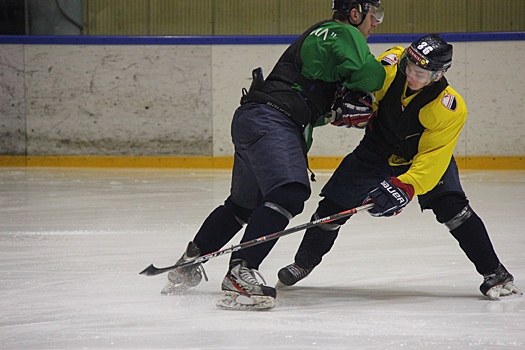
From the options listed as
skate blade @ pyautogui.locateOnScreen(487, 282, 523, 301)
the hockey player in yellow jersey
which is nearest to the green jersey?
the hockey player in yellow jersey

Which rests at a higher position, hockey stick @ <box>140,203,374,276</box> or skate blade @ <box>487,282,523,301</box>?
hockey stick @ <box>140,203,374,276</box>

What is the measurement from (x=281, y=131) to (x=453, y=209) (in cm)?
64

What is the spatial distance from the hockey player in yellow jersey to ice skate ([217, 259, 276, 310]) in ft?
1.45

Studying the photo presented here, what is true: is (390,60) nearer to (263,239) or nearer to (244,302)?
(263,239)

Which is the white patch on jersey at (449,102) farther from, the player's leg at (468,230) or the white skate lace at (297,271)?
the white skate lace at (297,271)

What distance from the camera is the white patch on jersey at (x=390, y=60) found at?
327 centimetres

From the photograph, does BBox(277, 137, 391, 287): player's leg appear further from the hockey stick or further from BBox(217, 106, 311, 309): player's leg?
BBox(217, 106, 311, 309): player's leg

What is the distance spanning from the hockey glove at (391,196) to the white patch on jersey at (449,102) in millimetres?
293

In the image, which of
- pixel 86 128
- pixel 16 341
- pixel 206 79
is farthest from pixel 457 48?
pixel 16 341

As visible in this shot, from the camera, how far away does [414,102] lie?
10.3 feet

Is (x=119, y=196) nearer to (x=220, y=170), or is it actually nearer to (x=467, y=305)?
(x=220, y=170)

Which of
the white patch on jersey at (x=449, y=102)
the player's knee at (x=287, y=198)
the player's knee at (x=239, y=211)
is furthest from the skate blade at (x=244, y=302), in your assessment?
the white patch on jersey at (x=449, y=102)

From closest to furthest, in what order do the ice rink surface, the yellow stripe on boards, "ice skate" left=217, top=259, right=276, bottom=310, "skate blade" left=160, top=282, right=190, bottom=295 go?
the ice rink surface, "ice skate" left=217, top=259, right=276, bottom=310, "skate blade" left=160, top=282, right=190, bottom=295, the yellow stripe on boards

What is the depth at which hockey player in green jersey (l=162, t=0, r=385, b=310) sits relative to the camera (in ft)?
9.99
